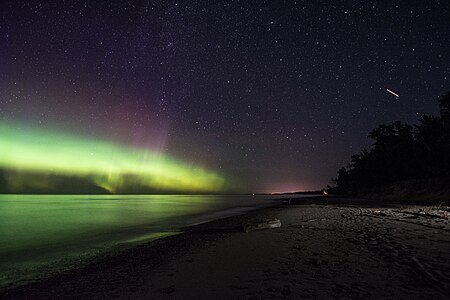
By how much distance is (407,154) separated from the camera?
6606 centimetres

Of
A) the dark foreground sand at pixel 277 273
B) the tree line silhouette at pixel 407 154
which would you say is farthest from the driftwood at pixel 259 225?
the tree line silhouette at pixel 407 154

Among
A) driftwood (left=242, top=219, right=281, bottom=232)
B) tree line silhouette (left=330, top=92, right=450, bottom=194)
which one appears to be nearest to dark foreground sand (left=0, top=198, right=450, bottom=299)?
driftwood (left=242, top=219, right=281, bottom=232)

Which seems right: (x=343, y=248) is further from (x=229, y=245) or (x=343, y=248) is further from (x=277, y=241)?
(x=229, y=245)

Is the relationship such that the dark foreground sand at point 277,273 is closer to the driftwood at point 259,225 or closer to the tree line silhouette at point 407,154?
the driftwood at point 259,225

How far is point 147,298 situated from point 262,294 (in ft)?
6.96

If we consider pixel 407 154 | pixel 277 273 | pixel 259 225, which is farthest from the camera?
pixel 407 154

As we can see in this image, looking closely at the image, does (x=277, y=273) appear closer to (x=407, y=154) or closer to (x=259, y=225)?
(x=259, y=225)

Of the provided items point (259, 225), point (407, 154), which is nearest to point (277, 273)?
point (259, 225)

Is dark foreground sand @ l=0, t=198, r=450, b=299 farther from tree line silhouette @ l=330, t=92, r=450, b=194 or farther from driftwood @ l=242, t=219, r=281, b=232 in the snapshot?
tree line silhouette @ l=330, t=92, r=450, b=194

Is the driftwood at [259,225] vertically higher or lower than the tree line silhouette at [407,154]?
lower

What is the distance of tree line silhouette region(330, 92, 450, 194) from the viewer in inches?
2016

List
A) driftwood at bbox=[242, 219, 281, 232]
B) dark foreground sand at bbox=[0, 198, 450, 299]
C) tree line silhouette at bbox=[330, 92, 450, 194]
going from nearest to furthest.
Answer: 1. dark foreground sand at bbox=[0, 198, 450, 299]
2. driftwood at bbox=[242, 219, 281, 232]
3. tree line silhouette at bbox=[330, 92, 450, 194]

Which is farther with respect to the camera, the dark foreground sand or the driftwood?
the driftwood

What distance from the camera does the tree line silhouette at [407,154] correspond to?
5120cm
